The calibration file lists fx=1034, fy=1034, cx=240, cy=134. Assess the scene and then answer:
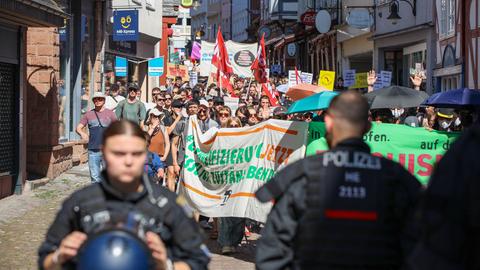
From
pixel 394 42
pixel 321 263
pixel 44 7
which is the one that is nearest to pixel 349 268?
pixel 321 263

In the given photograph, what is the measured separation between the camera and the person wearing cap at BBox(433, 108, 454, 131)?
16812 millimetres

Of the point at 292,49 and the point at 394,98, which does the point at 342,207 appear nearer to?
the point at 394,98

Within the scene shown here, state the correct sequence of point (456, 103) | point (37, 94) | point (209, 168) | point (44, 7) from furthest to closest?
point (37, 94) → point (44, 7) → point (456, 103) → point (209, 168)

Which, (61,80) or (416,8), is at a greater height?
(416,8)

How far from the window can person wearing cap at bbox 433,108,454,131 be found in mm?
10130

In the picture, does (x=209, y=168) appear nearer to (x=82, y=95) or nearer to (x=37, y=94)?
(x=37, y=94)

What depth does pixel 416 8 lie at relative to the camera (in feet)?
104

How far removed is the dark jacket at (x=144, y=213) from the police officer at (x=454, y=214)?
1.31 m

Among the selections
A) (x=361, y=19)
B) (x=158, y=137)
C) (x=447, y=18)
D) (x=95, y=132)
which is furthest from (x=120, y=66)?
(x=158, y=137)

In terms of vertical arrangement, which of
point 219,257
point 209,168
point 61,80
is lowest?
point 219,257

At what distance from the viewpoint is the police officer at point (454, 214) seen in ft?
11.2

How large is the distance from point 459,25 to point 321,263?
22.3m

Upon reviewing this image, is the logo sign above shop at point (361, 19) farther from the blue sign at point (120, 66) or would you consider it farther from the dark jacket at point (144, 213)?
the dark jacket at point (144, 213)

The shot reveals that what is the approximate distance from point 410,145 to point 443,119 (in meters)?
6.83
